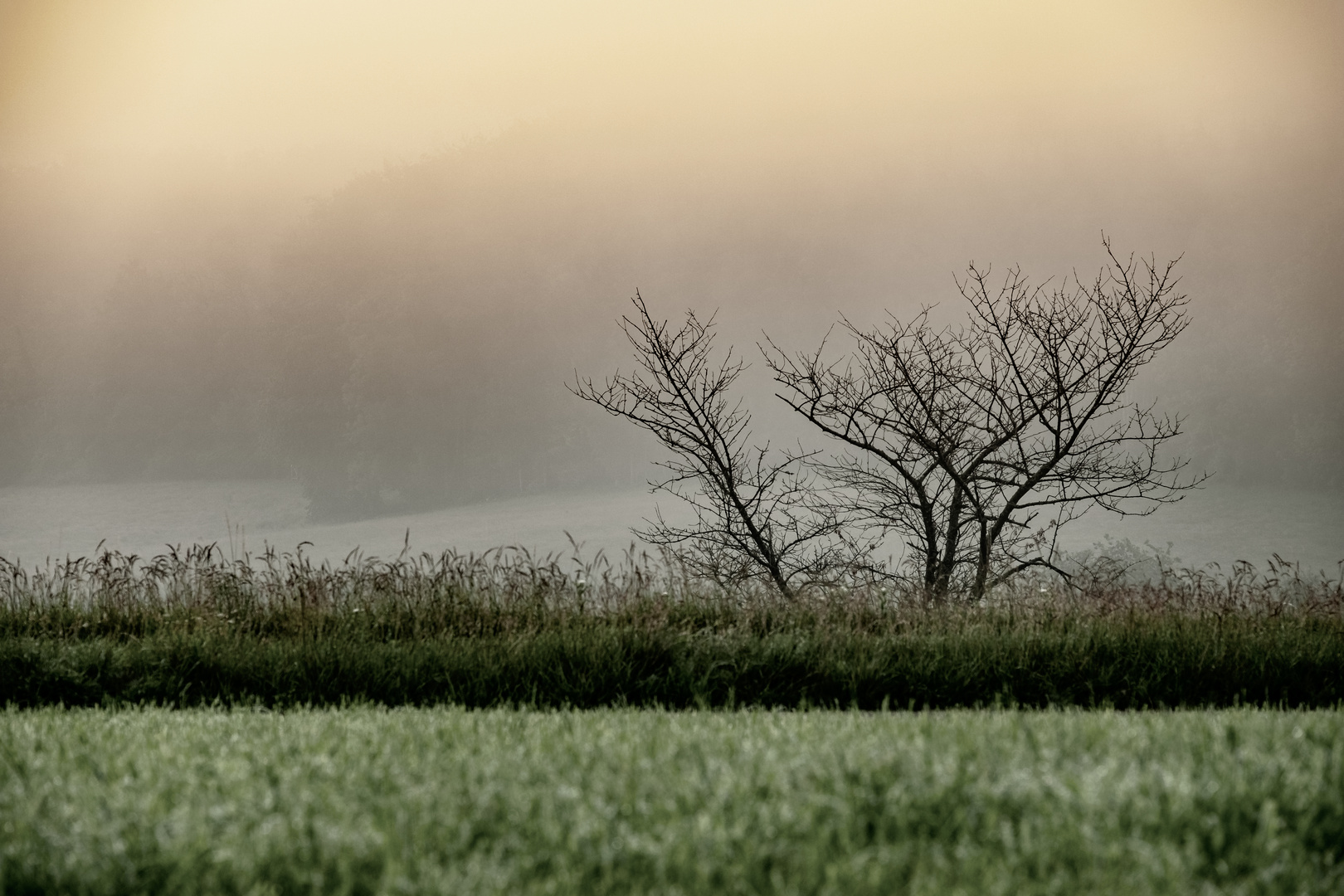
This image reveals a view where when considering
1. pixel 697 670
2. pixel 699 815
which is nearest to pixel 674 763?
pixel 699 815

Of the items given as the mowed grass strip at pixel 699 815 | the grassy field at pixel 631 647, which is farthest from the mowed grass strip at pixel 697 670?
the mowed grass strip at pixel 699 815

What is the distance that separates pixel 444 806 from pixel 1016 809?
1481 mm

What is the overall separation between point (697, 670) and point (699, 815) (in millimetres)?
3740

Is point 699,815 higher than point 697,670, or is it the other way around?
point 697,670

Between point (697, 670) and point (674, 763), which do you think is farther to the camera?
point (697, 670)

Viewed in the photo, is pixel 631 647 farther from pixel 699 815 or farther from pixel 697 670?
pixel 699 815

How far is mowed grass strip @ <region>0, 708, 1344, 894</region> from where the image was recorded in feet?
7.57

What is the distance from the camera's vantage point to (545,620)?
23.8 ft

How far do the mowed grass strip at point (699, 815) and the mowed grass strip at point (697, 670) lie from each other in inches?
103

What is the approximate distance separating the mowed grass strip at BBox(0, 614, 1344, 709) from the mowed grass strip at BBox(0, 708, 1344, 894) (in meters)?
2.62

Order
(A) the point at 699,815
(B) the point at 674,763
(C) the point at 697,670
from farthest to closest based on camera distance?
(C) the point at 697,670, (B) the point at 674,763, (A) the point at 699,815

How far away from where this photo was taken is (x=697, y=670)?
628 centimetres

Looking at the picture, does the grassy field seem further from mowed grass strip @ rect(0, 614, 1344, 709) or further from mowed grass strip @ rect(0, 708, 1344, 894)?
mowed grass strip @ rect(0, 708, 1344, 894)

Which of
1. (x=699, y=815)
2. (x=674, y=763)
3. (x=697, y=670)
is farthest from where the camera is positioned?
(x=697, y=670)
